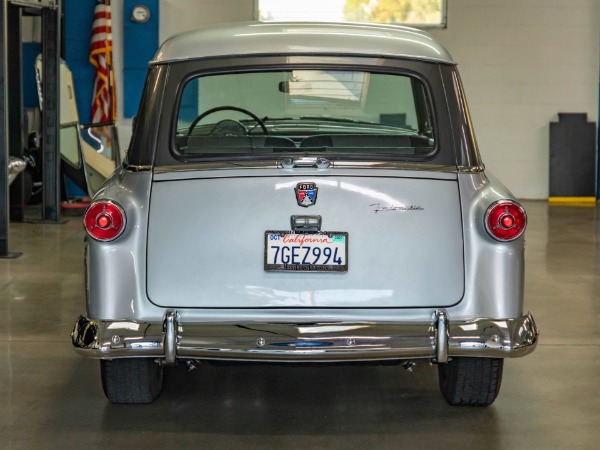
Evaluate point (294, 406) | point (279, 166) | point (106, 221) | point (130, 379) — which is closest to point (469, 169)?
point (279, 166)

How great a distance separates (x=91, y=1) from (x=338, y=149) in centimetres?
1023

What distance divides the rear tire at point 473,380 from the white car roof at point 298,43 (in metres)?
1.26

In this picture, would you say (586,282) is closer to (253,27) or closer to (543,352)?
(543,352)

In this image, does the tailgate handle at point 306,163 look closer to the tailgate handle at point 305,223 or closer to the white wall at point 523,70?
the tailgate handle at point 305,223

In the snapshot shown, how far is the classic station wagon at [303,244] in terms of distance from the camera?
12.7 ft

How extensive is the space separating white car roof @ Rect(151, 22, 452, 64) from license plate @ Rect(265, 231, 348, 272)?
0.80 meters

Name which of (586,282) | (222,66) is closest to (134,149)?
(222,66)

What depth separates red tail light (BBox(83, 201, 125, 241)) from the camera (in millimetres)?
3977

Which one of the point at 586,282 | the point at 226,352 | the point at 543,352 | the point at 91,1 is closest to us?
the point at 226,352

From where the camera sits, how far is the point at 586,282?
7.85 m

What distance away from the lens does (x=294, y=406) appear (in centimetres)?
448

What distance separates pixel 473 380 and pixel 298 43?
1579mm

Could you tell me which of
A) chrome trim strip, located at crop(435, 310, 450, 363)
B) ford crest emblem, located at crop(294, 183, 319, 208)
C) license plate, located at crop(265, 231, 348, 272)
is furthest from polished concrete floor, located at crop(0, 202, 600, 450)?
ford crest emblem, located at crop(294, 183, 319, 208)

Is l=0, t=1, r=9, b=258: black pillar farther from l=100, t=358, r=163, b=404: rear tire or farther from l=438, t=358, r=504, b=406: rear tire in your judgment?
l=438, t=358, r=504, b=406: rear tire
